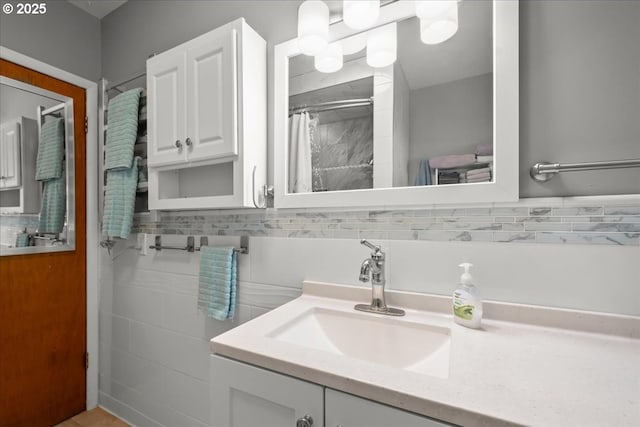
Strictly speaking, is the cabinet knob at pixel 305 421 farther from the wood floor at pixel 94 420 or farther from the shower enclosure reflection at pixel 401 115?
the wood floor at pixel 94 420

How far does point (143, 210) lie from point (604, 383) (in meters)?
1.95

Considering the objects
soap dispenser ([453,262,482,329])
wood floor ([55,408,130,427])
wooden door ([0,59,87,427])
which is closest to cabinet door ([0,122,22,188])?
wooden door ([0,59,87,427])

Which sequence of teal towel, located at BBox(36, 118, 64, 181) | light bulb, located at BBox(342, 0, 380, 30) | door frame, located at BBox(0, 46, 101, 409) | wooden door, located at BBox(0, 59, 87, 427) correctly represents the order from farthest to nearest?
door frame, located at BBox(0, 46, 101, 409), teal towel, located at BBox(36, 118, 64, 181), wooden door, located at BBox(0, 59, 87, 427), light bulb, located at BBox(342, 0, 380, 30)

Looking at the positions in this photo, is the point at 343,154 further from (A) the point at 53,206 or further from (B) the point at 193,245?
(A) the point at 53,206

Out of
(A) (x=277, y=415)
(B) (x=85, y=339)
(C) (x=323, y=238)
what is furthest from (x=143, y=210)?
(A) (x=277, y=415)

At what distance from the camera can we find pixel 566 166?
2.46 feet

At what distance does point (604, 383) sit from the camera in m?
0.49

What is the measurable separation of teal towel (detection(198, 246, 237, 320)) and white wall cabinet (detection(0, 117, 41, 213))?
1178 millimetres

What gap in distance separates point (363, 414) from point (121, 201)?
5.34 feet

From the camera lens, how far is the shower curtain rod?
103 cm

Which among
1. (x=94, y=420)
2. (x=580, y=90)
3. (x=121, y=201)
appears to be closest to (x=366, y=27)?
(x=580, y=90)

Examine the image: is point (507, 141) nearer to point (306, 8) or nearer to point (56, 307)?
point (306, 8)

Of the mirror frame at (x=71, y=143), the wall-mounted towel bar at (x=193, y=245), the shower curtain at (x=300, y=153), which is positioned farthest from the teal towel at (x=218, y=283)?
the mirror frame at (x=71, y=143)

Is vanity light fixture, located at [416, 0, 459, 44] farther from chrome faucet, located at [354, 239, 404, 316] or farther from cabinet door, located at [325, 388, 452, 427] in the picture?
cabinet door, located at [325, 388, 452, 427]
